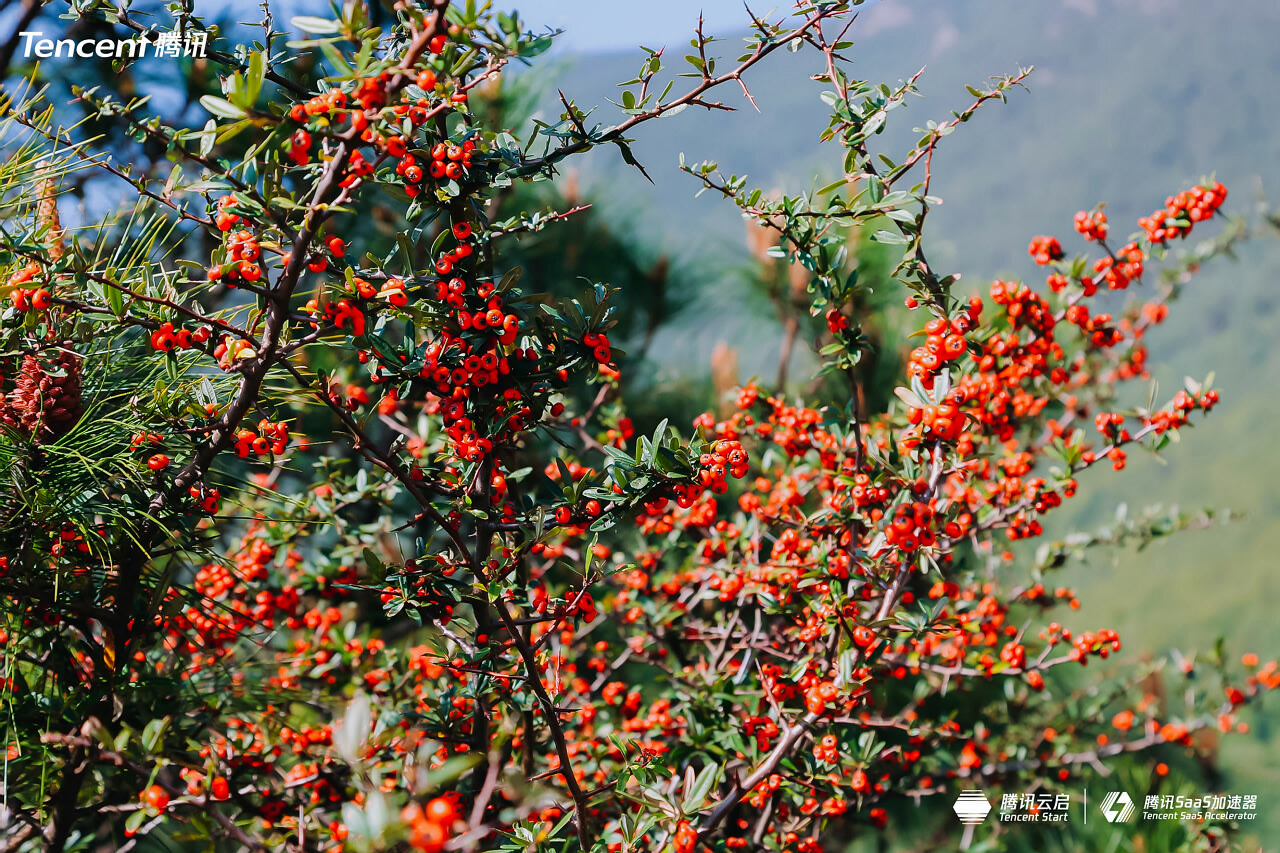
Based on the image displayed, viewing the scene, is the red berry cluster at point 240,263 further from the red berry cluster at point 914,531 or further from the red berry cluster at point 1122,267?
the red berry cluster at point 1122,267

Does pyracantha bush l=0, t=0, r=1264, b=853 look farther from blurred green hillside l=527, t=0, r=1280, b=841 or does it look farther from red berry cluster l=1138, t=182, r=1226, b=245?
blurred green hillside l=527, t=0, r=1280, b=841

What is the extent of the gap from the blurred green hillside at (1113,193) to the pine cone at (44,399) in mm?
651

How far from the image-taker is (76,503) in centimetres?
61

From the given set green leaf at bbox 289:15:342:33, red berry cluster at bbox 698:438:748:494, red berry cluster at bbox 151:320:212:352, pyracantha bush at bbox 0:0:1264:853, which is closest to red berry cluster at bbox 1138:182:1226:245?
pyracantha bush at bbox 0:0:1264:853

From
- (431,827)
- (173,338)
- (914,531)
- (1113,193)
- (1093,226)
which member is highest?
(1113,193)

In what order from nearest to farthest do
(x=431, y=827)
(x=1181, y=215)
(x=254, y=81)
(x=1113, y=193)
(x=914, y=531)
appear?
1. (x=431, y=827)
2. (x=254, y=81)
3. (x=914, y=531)
4. (x=1181, y=215)
5. (x=1113, y=193)

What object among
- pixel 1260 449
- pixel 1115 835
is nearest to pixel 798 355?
pixel 1115 835

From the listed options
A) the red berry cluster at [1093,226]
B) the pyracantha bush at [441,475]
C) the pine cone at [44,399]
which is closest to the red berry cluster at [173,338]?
the pyracantha bush at [441,475]

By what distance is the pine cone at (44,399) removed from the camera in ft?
2.07

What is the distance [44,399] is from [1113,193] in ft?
16.4

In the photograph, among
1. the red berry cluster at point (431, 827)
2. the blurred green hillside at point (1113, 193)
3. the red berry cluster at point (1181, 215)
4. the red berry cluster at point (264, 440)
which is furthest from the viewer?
the blurred green hillside at point (1113, 193)

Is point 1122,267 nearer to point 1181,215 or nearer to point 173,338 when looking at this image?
point 1181,215

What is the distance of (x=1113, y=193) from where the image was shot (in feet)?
14.0

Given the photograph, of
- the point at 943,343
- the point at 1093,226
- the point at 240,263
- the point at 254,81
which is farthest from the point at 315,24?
the point at 1093,226
